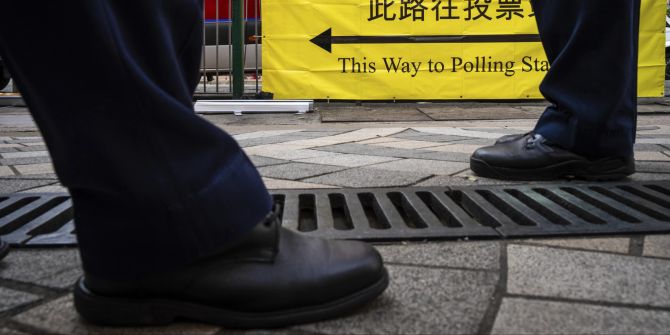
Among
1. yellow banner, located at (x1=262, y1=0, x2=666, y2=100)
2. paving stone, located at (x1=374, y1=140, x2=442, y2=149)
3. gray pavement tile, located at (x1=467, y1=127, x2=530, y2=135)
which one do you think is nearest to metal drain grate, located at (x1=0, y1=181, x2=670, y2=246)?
paving stone, located at (x1=374, y1=140, x2=442, y2=149)

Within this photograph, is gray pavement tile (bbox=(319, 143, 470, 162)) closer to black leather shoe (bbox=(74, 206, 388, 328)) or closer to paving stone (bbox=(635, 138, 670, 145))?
paving stone (bbox=(635, 138, 670, 145))

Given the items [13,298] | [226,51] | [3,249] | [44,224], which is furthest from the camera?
[226,51]

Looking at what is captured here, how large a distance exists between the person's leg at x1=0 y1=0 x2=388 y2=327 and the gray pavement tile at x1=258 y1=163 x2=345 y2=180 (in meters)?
1.20

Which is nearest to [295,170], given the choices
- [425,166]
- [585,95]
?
[425,166]

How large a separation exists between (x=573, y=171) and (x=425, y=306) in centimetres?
123

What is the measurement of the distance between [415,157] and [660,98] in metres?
4.06

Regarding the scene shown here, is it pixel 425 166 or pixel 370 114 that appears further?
pixel 370 114

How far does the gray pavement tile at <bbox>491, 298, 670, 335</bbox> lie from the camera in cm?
90

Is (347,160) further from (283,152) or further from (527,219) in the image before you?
(527,219)

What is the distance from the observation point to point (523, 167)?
2.03 metres

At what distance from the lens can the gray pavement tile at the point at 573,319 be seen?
0.90 meters

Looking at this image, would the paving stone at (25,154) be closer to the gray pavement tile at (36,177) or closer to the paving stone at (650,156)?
the gray pavement tile at (36,177)

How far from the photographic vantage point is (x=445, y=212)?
1608 mm

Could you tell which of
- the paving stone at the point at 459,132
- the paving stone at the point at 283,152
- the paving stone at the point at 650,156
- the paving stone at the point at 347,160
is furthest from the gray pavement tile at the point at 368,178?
the paving stone at the point at 459,132
